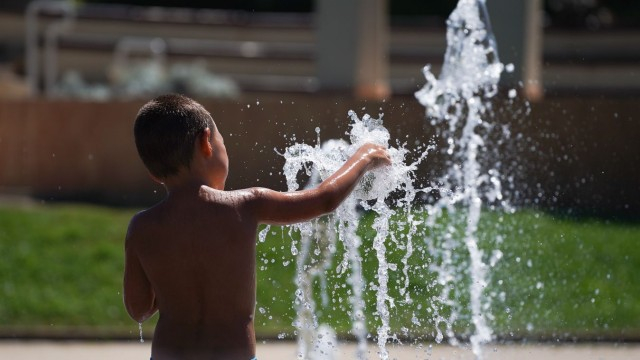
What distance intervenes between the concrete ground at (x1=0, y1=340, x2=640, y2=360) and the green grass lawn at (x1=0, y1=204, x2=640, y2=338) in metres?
0.18

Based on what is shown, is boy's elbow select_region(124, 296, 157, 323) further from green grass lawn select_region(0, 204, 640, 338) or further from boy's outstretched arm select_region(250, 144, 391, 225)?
green grass lawn select_region(0, 204, 640, 338)

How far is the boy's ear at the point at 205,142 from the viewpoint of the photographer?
2729 millimetres

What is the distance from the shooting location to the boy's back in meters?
2.72

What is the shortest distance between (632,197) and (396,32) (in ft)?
25.8

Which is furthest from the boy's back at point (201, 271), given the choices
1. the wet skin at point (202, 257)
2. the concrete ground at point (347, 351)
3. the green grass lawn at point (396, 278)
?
the concrete ground at point (347, 351)

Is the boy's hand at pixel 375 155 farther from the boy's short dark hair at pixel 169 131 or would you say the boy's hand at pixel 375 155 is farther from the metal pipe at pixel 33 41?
the metal pipe at pixel 33 41

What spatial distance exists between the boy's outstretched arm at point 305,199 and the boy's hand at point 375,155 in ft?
0.15

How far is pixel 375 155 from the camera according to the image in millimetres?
3016

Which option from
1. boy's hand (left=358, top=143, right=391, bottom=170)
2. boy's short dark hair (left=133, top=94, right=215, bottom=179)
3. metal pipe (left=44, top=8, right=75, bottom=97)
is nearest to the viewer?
boy's short dark hair (left=133, top=94, right=215, bottom=179)

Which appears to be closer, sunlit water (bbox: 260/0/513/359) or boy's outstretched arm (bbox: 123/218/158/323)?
boy's outstretched arm (bbox: 123/218/158/323)

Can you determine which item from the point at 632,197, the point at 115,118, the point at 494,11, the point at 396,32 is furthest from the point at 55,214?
the point at 396,32

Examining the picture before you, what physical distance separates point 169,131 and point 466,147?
443 centimetres

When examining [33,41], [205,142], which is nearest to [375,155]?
[205,142]

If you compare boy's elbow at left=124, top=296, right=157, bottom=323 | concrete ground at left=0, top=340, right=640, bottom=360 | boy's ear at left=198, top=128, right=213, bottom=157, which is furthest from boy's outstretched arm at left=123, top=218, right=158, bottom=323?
concrete ground at left=0, top=340, right=640, bottom=360
